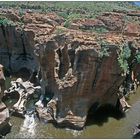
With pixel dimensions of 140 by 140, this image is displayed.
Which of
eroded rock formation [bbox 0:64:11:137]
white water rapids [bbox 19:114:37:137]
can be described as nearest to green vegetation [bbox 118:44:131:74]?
white water rapids [bbox 19:114:37:137]

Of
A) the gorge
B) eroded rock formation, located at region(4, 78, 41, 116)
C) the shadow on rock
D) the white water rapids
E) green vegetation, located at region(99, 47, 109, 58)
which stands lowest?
the white water rapids

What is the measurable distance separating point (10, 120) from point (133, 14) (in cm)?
3895

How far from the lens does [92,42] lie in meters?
34.7

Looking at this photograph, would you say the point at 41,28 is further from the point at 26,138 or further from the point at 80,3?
the point at 80,3

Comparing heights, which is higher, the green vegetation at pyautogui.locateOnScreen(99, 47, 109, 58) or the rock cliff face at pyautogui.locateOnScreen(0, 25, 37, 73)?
the green vegetation at pyautogui.locateOnScreen(99, 47, 109, 58)

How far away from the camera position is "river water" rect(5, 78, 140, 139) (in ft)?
110

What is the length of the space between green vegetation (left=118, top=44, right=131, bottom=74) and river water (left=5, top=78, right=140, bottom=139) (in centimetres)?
488

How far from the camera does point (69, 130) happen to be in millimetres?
34375

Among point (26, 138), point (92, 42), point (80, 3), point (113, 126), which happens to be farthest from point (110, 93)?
point (80, 3)

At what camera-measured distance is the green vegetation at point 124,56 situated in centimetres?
3450

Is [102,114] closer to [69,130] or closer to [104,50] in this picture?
[69,130]

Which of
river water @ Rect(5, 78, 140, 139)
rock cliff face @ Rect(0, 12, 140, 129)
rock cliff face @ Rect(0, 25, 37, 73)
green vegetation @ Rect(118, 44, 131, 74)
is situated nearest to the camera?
river water @ Rect(5, 78, 140, 139)

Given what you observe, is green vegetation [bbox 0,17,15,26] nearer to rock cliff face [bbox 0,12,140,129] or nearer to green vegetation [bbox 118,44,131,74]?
rock cliff face [bbox 0,12,140,129]

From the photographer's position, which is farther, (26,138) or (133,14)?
(133,14)
